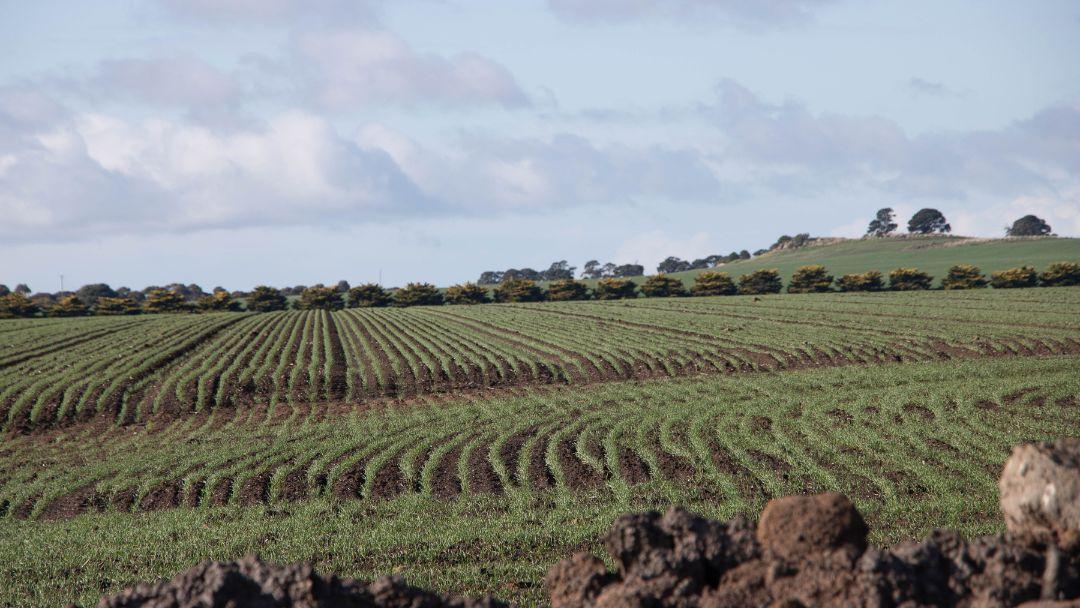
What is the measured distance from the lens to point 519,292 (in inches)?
3408

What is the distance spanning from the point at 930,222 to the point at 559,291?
101m

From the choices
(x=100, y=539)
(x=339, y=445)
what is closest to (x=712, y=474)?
(x=339, y=445)

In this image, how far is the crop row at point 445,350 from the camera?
3073 cm

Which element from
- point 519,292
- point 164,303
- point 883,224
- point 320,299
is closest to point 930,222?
point 883,224

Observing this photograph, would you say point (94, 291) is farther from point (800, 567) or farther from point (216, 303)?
point (800, 567)

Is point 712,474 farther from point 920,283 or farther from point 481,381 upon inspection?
point 920,283

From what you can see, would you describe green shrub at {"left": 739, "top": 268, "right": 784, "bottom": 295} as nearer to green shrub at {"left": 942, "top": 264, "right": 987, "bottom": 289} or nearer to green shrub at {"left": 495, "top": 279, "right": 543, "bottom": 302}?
green shrub at {"left": 942, "top": 264, "right": 987, "bottom": 289}

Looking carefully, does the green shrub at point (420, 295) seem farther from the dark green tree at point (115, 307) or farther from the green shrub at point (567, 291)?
the dark green tree at point (115, 307)

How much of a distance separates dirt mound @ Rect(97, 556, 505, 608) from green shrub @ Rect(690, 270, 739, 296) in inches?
3046

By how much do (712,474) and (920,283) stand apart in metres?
69.2

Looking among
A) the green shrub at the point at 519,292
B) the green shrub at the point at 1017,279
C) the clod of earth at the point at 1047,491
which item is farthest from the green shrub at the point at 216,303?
the clod of earth at the point at 1047,491

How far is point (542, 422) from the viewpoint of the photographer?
2214 centimetres

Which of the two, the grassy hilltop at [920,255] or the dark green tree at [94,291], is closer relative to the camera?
the grassy hilltop at [920,255]

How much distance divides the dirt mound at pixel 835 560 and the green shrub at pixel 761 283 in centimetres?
7775
